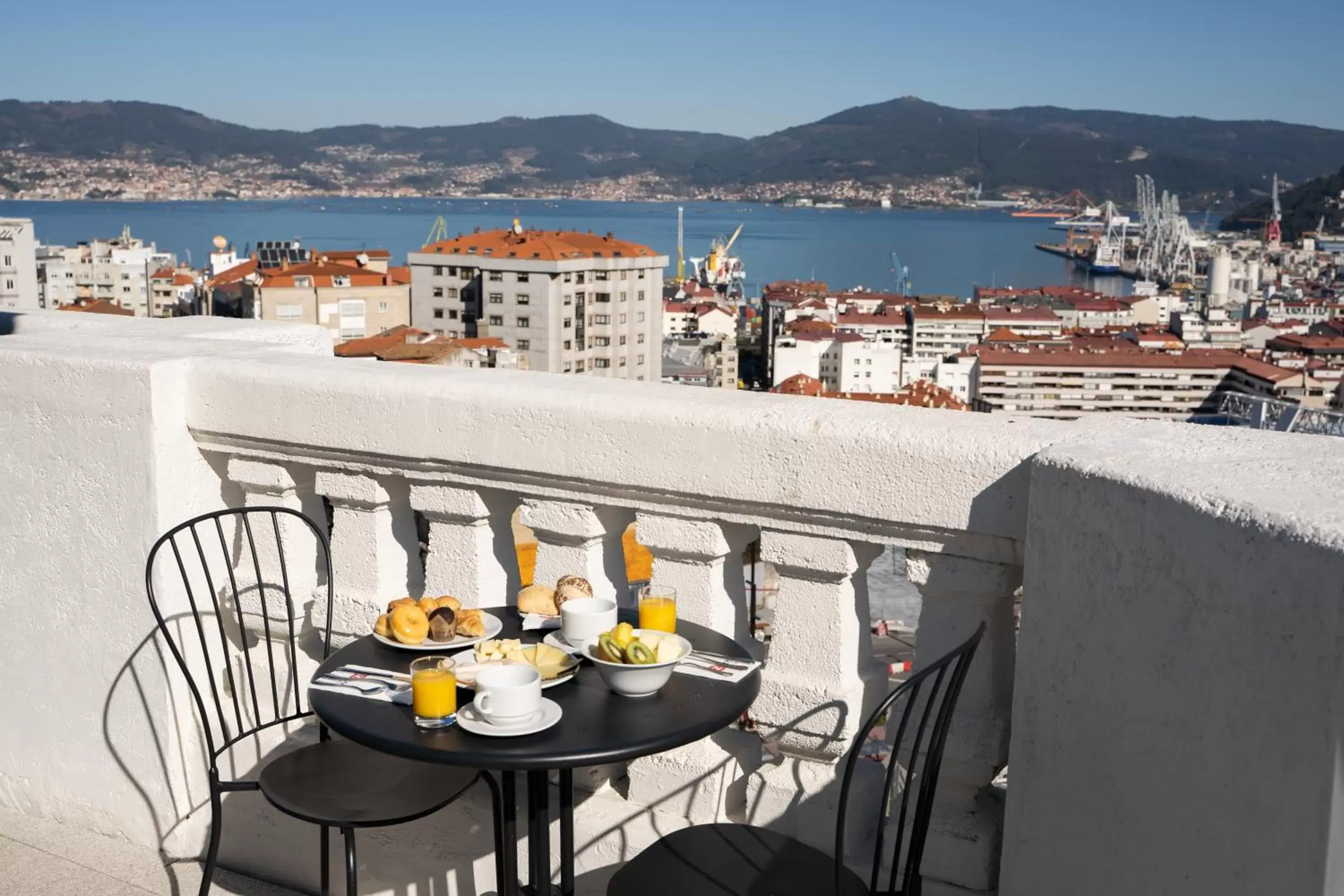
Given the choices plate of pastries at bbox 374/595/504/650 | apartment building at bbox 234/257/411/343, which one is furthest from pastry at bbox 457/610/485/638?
apartment building at bbox 234/257/411/343

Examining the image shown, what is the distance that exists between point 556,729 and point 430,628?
0.35m

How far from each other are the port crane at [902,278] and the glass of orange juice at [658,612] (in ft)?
328

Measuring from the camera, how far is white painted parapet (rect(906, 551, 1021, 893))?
1613 millimetres

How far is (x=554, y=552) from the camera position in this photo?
1.92 m

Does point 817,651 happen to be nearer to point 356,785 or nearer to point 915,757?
point 915,757

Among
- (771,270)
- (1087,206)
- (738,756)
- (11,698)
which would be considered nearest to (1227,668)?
(738,756)

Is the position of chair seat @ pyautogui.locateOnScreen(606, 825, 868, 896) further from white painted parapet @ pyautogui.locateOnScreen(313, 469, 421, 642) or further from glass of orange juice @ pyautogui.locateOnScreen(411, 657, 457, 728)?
white painted parapet @ pyautogui.locateOnScreen(313, 469, 421, 642)

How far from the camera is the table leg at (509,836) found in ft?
5.39

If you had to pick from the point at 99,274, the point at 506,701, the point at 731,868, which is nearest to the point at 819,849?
the point at 731,868

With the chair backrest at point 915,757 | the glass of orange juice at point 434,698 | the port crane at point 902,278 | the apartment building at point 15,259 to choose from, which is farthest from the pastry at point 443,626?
the port crane at point 902,278

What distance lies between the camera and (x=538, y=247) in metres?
43.4

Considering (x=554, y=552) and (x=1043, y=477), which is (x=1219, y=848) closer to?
(x=1043, y=477)

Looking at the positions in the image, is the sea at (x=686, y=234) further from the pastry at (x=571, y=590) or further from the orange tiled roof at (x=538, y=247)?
the pastry at (x=571, y=590)

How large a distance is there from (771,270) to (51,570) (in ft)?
383
